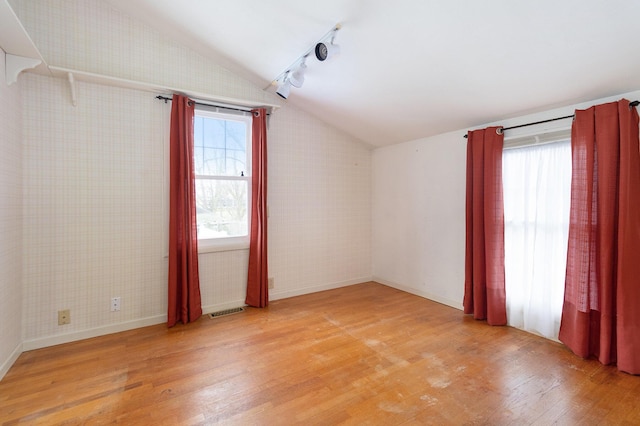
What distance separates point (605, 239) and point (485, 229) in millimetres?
910

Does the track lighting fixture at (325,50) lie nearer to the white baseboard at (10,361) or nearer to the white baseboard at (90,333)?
the white baseboard at (90,333)

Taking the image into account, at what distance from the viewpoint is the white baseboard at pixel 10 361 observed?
6.75 ft

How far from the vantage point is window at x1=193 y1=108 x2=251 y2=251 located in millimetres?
3244

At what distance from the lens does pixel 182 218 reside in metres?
2.94

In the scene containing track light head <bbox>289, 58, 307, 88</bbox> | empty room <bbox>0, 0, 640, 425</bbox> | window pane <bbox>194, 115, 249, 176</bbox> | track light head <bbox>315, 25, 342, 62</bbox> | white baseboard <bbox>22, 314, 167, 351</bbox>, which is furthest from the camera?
window pane <bbox>194, 115, 249, 176</bbox>

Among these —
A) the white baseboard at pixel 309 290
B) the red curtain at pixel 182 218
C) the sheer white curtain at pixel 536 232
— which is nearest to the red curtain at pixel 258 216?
the white baseboard at pixel 309 290

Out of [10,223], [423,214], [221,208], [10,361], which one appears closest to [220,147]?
[221,208]

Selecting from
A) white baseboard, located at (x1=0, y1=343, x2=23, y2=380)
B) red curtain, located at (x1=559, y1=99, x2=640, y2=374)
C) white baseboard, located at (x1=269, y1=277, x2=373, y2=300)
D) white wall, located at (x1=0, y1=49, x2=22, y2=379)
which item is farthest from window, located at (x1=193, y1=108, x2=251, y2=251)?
red curtain, located at (x1=559, y1=99, x2=640, y2=374)

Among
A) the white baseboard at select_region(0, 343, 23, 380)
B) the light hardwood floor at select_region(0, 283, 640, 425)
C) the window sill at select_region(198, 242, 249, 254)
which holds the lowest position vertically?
the light hardwood floor at select_region(0, 283, 640, 425)

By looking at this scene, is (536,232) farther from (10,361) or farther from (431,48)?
(10,361)

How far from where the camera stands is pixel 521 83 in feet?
7.61

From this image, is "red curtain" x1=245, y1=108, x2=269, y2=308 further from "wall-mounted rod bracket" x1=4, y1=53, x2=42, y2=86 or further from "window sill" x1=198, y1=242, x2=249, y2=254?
"wall-mounted rod bracket" x1=4, y1=53, x2=42, y2=86

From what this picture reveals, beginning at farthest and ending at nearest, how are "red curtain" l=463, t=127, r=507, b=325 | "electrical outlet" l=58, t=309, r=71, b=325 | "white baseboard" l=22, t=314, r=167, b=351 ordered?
"red curtain" l=463, t=127, r=507, b=325 → "electrical outlet" l=58, t=309, r=71, b=325 → "white baseboard" l=22, t=314, r=167, b=351

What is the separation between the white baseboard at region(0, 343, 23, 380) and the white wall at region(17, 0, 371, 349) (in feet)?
0.30
